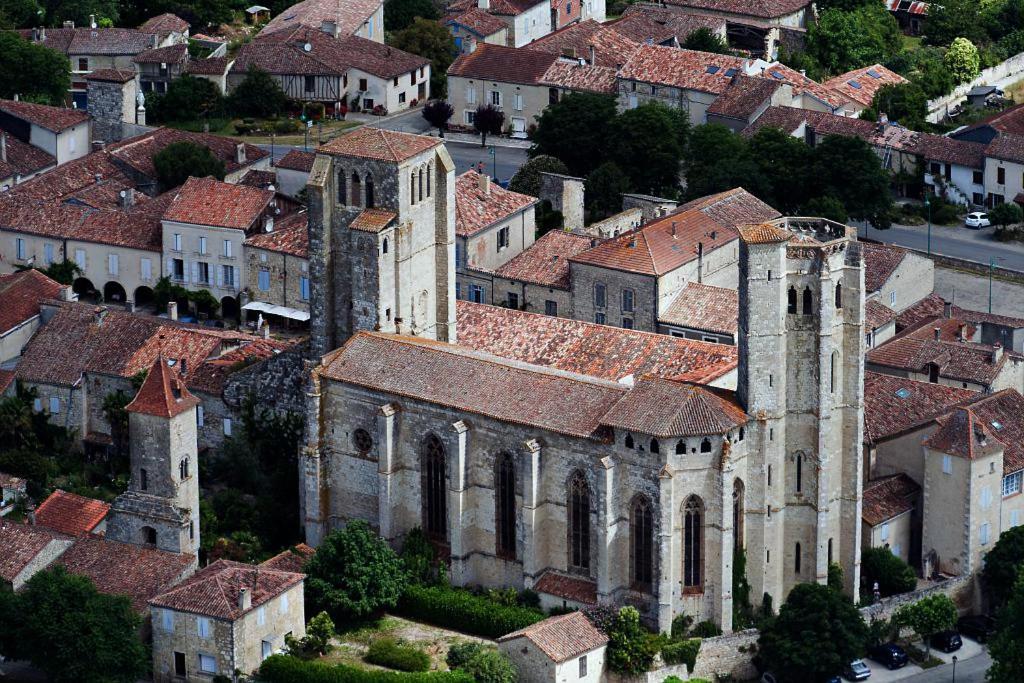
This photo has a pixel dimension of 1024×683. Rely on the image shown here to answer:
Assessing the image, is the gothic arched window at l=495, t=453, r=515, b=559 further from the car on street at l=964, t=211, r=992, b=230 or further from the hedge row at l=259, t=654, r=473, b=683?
the car on street at l=964, t=211, r=992, b=230

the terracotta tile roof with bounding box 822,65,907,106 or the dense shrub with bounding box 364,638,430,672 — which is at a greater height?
the terracotta tile roof with bounding box 822,65,907,106

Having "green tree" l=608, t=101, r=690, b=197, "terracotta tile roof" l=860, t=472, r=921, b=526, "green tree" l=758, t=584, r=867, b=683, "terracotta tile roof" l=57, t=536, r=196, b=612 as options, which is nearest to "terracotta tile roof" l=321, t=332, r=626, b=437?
"green tree" l=758, t=584, r=867, b=683

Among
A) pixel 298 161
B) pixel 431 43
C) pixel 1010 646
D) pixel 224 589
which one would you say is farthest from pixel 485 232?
A: pixel 1010 646

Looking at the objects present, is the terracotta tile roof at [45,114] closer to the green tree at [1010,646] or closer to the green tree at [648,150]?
the green tree at [648,150]

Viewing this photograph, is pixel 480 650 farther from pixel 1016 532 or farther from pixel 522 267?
pixel 522 267

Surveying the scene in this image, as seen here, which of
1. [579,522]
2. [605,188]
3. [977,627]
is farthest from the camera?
[605,188]

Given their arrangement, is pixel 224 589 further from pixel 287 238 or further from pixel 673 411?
pixel 287 238
